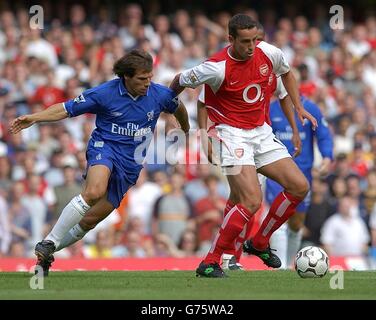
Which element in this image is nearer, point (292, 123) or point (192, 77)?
point (192, 77)

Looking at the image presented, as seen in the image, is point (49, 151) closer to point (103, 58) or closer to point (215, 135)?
point (103, 58)

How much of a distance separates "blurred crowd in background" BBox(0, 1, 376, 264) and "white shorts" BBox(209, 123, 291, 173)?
160 inches

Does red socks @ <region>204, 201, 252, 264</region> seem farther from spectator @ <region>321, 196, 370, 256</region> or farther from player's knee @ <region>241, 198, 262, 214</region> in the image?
spectator @ <region>321, 196, 370, 256</region>

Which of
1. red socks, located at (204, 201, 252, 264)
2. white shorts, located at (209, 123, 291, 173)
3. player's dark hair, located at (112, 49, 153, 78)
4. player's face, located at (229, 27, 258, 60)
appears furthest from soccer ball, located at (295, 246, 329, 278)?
player's dark hair, located at (112, 49, 153, 78)

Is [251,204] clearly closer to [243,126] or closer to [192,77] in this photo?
[243,126]

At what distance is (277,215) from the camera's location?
11.3 m

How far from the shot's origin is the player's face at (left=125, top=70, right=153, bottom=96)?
1101cm

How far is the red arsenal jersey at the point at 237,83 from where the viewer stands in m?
10.8

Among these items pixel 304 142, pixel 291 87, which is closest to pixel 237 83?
pixel 291 87

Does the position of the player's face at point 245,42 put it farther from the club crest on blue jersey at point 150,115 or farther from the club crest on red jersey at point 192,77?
the club crest on blue jersey at point 150,115

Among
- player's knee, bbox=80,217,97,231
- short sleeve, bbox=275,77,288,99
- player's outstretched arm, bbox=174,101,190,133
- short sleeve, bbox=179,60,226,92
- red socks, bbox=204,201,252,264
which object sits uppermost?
short sleeve, bbox=275,77,288,99

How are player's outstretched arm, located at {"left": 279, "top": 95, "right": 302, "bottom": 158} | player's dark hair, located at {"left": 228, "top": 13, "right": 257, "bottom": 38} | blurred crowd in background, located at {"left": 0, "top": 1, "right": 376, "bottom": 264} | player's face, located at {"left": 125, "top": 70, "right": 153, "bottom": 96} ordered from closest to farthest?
player's dark hair, located at {"left": 228, "top": 13, "right": 257, "bottom": 38} → player's face, located at {"left": 125, "top": 70, "right": 153, "bottom": 96} → player's outstretched arm, located at {"left": 279, "top": 95, "right": 302, "bottom": 158} → blurred crowd in background, located at {"left": 0, "top": 1, "right": 376, "bottom": 264}

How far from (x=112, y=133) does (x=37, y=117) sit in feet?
2.76

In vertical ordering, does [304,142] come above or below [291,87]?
above
